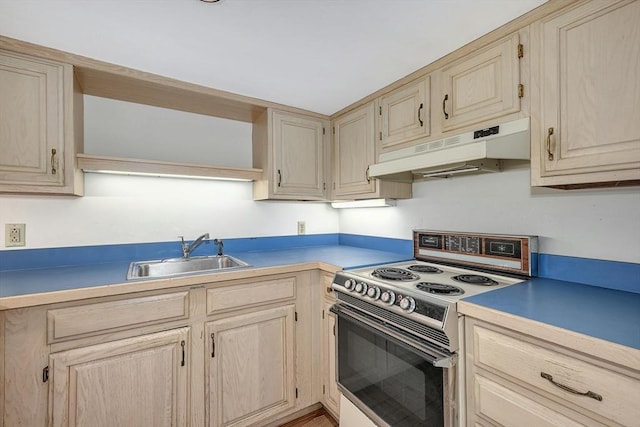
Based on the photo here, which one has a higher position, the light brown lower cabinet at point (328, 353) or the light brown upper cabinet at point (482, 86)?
the light brown upper cabinet at point (482, 86)

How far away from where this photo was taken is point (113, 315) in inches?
51.5

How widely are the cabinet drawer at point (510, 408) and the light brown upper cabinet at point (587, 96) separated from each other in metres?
0.78

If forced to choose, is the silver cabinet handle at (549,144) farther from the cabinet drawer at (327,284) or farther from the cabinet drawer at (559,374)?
the cabinet drawer at (327,284)

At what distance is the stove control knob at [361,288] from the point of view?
1417 millimetres

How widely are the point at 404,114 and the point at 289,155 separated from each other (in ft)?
2.81

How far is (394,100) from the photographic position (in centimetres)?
182

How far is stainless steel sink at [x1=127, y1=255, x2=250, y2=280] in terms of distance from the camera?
1808 millimetres

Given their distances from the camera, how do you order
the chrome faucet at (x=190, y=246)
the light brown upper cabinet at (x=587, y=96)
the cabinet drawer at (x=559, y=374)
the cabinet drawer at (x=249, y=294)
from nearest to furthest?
the cabinet drawer at (x=559, y=374) → the light brown upper cabinet at (x=587, y=96) → the cabinet drawer at (x=249, y=294) → the chrome faucet at (x=190, y=246)

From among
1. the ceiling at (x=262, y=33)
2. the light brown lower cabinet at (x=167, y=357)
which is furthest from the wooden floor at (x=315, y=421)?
the ceiling at (x=262, y=33)

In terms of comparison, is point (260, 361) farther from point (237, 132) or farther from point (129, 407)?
point (237, 132)

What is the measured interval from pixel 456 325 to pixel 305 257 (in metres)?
1.12

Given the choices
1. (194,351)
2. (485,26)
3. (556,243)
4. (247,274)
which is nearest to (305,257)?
(247,274)

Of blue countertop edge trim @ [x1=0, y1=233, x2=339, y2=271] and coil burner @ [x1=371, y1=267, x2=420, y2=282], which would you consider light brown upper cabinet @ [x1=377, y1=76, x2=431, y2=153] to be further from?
blue countertop edge trim @ [x1=0, y1=233, x2=339, y2=271]

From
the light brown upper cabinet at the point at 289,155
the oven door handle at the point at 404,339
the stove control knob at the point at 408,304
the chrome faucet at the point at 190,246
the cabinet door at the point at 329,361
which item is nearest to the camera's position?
the oven door handle at the point at 404,339
